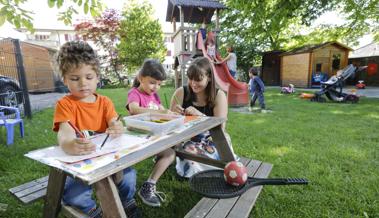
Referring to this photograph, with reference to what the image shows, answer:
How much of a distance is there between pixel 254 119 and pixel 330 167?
2711mm

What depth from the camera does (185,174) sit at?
2395 millimetres

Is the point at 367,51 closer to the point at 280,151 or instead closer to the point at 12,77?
the point at 280,151

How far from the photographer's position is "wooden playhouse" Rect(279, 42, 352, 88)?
560 inches

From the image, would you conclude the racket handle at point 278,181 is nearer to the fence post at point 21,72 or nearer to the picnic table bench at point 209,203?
the picnic table bench at point 209,203

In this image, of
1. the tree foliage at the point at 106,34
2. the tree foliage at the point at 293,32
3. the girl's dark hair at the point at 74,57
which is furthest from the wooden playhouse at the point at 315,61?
the girl's dark hair at the point at 74,57

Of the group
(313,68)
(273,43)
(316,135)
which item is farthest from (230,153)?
(273,43)

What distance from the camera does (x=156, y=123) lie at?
1441 millimetres

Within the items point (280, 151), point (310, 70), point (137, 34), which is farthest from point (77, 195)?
point (137, 34)

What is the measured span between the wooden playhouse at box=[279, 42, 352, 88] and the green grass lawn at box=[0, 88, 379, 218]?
10259 millimetres

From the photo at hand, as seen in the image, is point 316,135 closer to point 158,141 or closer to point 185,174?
point 185,174

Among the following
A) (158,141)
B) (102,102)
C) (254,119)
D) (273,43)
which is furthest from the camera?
(273,43)

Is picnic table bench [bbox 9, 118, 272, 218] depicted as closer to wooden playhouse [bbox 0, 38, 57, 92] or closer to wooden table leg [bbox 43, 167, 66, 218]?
wooden table leg [bbox 43, 167, 66, 218]

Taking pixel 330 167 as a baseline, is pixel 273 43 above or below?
above

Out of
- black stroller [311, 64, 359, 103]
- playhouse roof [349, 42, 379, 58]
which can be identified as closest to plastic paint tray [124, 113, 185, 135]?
black stroller [311, 64, 359, 103]
